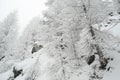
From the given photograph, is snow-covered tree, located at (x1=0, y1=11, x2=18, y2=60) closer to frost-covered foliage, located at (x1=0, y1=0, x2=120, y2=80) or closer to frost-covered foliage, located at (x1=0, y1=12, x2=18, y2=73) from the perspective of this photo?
frost-covered foliage, located at (x1=0, y1=12, x2=18, y2=73)

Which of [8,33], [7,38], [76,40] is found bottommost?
[76,40]

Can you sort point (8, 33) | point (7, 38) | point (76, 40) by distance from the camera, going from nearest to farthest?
point (76, 40)
point (7, 38)
point (8, 33)

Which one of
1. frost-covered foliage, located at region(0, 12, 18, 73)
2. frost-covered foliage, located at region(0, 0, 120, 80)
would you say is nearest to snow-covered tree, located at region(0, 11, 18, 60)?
frost-covered foliage, located at region(0, 12, 18, 73)

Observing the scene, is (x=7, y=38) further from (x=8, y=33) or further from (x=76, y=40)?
(x=76, y=40)

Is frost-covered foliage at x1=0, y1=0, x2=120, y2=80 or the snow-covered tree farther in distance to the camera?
the snow-covered tree

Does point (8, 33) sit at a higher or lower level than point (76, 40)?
higher

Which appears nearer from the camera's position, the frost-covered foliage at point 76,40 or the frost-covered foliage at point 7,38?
the frost-covered foliage at point 76,40

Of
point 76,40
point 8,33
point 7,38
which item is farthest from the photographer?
point 8,33

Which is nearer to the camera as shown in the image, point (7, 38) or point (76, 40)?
point (76, 40)

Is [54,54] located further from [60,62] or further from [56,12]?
[56,12]

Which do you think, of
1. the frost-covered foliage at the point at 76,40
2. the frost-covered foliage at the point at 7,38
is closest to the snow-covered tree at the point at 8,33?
the frost-covered foliage at the point at 7,38

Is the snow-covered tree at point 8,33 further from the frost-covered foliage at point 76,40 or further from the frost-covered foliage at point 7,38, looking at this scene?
the frost-covered foliage at point 76,40

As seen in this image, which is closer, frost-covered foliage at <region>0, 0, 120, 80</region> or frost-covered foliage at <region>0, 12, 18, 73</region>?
frost-covered foliage at <region>0, 0, 120, 80</region>

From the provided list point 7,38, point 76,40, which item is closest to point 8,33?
point 7,38
